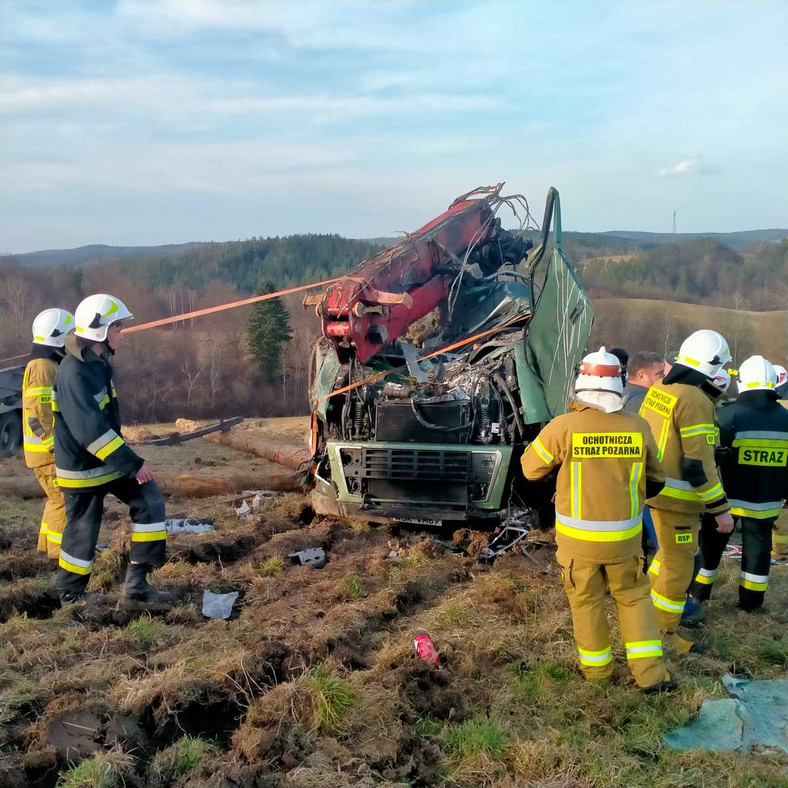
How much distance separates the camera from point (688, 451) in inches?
161

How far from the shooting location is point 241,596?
507 cm

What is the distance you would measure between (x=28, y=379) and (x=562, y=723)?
4721 millimetres

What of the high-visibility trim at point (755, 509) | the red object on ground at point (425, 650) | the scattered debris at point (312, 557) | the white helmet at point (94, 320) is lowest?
the scattered debris at point (312, 557)

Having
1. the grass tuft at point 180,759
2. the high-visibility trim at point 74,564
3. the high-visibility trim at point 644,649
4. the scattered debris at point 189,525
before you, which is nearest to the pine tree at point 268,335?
the scattered debris at point 189,525

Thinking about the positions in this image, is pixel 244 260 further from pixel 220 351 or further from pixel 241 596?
pixel 241 596

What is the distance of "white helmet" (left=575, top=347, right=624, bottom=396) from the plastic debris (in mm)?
2654

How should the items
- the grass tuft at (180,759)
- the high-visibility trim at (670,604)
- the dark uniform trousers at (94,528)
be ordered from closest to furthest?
1. the grass tuft at (180,759)
2. the high-visibility trim at (670,604)
3. the dark uniform trousers at (94,528)

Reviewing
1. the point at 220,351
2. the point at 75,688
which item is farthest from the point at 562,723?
the point at 220,351

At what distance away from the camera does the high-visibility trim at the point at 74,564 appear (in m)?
4.54

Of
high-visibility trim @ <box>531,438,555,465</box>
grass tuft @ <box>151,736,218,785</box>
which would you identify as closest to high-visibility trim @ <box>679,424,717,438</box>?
high-visibility trim @ <box>531,438,555,465</box>

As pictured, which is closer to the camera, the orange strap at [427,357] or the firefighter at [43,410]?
the firefighter at [43,410]

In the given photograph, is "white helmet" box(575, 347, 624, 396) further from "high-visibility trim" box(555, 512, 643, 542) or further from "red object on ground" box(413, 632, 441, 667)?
"red object on ground" box(413, 632, 441, 667)

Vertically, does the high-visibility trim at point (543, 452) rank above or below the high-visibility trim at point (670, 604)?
above

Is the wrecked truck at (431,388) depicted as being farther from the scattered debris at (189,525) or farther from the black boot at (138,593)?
the black boot at (138,593)
